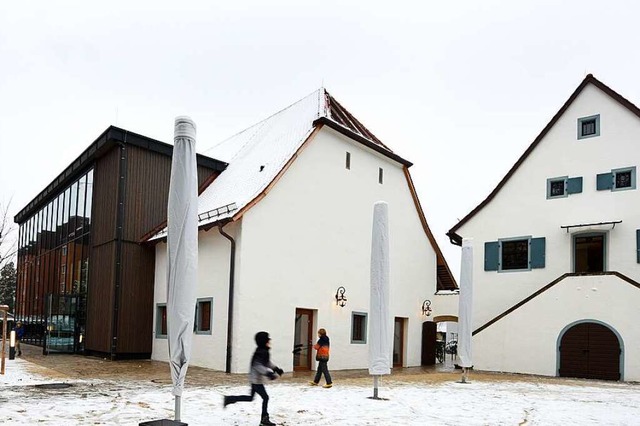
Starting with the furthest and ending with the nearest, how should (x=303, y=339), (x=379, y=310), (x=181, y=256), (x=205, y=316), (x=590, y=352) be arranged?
1. (x=303, y=339)
2. (x=590, y=352)
3. (x=205, y=316)
4. (x=379, y=310)
5. (x=181, y=256)

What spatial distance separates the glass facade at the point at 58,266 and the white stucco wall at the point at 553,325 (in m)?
14.0

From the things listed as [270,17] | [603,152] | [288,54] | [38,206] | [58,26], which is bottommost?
[38,206]

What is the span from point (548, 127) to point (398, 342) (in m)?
9.50

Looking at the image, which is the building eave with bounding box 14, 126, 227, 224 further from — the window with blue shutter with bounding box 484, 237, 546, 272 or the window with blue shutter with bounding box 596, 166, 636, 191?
the window with blue shutter with bounding box 596, 166, 636, 191

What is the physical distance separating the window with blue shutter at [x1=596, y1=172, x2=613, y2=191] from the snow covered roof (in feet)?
21.4

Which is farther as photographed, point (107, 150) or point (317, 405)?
point (107, 150)

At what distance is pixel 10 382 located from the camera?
469 inches

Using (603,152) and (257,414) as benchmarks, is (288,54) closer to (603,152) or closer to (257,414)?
(603,152)

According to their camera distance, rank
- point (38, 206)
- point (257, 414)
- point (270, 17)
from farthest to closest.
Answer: point (38, 206) → point (270, 17) → point (257, 414)

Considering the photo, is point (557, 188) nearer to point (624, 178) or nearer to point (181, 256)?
point (624, 178)

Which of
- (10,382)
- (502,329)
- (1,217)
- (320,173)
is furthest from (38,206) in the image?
(502,329)

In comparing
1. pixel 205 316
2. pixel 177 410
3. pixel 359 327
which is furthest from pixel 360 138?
pixel 177 410

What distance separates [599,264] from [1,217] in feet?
91.0

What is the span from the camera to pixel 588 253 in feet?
68.2
